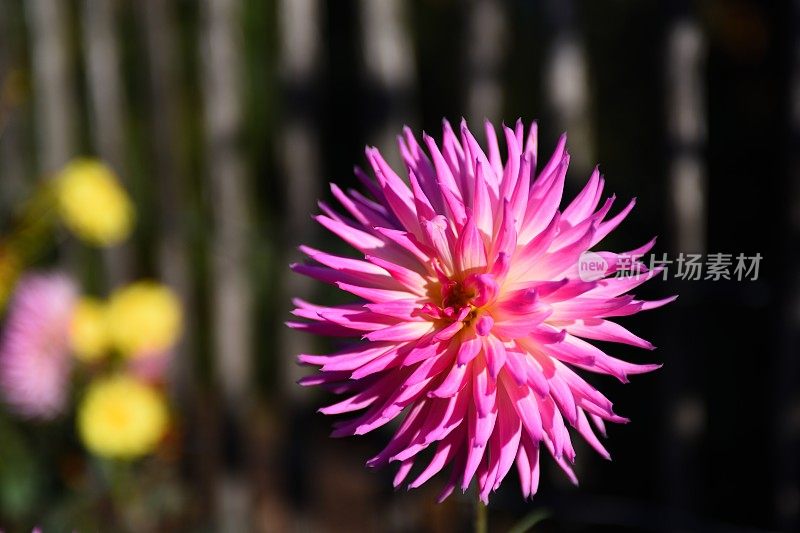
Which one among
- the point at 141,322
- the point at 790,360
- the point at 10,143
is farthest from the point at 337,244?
the point at 790,360

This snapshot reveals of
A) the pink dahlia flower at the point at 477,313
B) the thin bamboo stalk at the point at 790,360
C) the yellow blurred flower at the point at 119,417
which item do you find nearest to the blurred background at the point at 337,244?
the thin bamboo stalk at the point at 790,360

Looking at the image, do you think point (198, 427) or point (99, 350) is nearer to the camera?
point (99, 350)

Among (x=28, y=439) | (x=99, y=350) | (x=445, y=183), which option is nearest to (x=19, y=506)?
(x=28, y=439)

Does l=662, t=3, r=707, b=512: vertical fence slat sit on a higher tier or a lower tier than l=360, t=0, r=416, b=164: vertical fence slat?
lower

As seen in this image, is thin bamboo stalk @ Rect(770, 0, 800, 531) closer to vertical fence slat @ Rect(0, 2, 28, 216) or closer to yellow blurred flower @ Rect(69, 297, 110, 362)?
yellow blurred flower @ Rect(69, 297, 110, 362)

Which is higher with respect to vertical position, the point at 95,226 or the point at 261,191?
the point at 261,191

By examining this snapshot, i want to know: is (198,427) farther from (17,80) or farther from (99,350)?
(17,80)

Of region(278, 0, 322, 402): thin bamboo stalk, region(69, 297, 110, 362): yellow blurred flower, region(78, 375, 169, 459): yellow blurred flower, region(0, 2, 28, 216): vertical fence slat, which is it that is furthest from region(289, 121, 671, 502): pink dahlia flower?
region(0, 2, 28, 216): vertical fence slat
